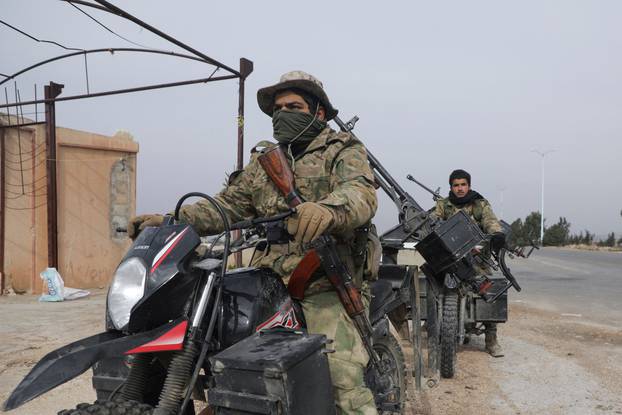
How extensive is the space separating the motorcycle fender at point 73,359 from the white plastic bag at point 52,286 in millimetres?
8434

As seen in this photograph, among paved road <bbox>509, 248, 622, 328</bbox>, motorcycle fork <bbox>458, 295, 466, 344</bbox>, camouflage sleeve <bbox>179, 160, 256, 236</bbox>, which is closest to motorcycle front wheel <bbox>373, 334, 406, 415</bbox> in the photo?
camouflage sleeve <bbox>179, 160, 256, 236</bbox>

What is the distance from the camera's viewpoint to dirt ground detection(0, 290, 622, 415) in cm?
426

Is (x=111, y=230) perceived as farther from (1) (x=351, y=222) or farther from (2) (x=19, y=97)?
(1) (x=351, y=222)

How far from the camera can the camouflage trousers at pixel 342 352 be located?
229 cm

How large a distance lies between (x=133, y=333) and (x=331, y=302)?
1050 millimetres

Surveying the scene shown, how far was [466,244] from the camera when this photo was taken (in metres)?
4.88

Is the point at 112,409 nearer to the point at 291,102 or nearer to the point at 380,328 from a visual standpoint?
the point at 291,102

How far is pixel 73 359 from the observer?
1.66m

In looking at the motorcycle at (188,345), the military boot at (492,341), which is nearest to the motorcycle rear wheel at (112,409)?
the motorcycle at (188,345)

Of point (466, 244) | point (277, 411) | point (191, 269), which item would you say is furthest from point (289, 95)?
point (466, 244)

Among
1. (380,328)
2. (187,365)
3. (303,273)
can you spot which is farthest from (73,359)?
(380,328)

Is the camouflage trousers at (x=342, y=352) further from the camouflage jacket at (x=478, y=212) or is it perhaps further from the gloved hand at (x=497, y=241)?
the camouflage jacket at (x=478, y=212)

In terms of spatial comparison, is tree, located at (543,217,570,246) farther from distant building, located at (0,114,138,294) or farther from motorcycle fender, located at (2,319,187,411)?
motorcycle fender, located at (2,319,187,411)

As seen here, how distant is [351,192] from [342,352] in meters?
0.74
